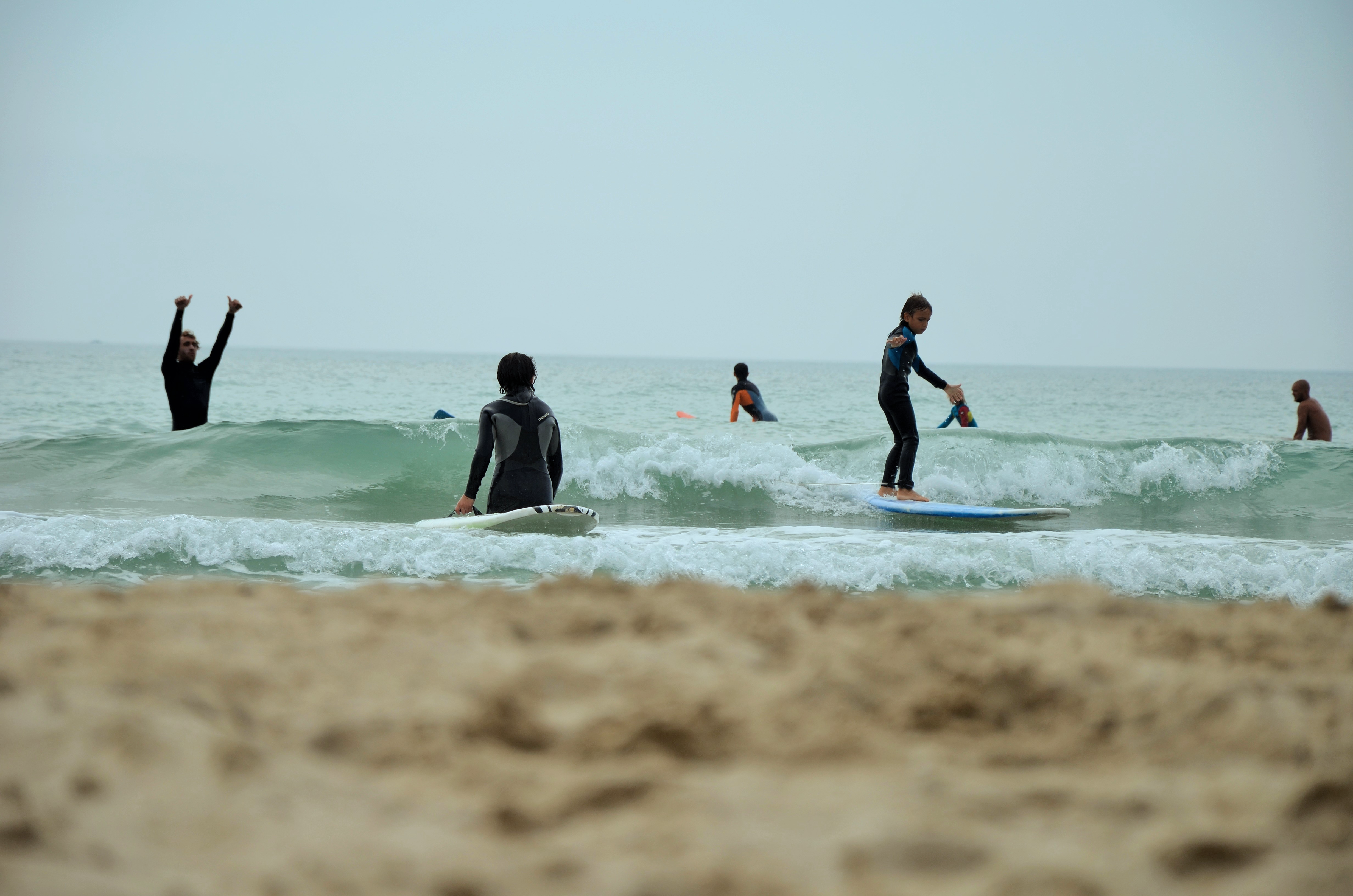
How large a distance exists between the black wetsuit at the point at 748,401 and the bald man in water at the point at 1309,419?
25.7ft

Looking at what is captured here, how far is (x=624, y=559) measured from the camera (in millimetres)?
5984

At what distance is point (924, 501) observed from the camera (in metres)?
8.97

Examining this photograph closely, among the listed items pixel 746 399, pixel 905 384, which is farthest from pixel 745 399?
pixel 905 384

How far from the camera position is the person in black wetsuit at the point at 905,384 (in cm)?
839

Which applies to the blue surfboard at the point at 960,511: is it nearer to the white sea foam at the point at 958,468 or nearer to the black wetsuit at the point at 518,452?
the white sea foam at the point at 958,468

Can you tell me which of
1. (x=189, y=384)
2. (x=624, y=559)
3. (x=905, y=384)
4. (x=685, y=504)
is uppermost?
(x=905, y=384)

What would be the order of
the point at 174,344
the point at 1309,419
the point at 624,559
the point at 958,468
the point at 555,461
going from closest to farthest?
the point at 624,559 → the point at 555,461 → the point at 174,344 → the point at 958,468 → the point at 1309,419

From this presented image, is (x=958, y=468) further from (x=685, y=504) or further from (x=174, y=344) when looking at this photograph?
(x=174, y=344)

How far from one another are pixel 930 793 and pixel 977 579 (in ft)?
16.0

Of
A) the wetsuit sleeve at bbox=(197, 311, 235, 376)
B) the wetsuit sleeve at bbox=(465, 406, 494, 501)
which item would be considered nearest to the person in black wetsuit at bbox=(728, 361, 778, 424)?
the wetsuit sleeve at bbox=(197, 311, 235, 376)

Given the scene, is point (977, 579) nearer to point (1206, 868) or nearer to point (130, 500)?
point (1206, 868)

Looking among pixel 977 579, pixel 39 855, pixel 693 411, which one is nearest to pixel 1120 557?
pixel 977 579

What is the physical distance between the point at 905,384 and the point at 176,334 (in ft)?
21.7

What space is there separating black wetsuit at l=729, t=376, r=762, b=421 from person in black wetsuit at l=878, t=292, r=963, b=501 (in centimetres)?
525
